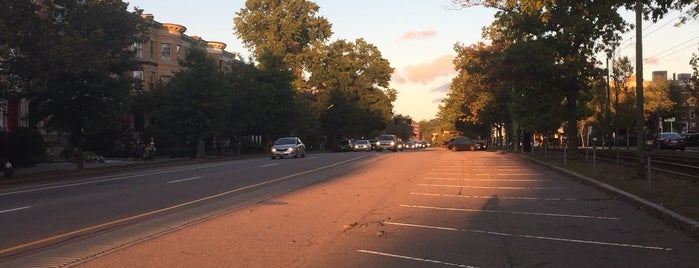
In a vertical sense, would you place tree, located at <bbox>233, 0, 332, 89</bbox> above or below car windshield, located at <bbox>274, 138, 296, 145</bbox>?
above

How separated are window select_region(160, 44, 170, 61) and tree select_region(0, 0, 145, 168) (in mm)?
25717

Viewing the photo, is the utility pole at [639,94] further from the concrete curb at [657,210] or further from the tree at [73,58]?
the tree at [73,58]

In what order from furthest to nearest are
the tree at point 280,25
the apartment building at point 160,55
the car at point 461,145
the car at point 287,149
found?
the tree at point 280,25 → the car at point 461,145 → the apartment building at point 160,55 → the car at point 287,149

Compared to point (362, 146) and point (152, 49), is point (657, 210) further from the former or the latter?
point (362, 146)

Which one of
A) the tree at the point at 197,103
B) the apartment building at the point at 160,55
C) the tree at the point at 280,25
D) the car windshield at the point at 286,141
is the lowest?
the car windshield at the point at 286,141

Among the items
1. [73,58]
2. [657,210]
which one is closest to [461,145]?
[73,58]

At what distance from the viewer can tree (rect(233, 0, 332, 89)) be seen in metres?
68.2

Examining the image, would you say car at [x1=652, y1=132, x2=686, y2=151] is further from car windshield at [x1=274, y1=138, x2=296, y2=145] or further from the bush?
the bush

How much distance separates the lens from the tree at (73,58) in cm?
2048

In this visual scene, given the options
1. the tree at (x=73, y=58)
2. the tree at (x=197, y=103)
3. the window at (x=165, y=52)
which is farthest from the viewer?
the window at (x=165, y=52)

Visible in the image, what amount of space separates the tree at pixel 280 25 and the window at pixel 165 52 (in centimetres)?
1351

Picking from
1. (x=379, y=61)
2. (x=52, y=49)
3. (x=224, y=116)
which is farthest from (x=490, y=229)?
(x=379, y=61)

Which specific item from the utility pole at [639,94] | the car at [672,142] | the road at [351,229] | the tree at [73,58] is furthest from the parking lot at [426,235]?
the car at [672,142]

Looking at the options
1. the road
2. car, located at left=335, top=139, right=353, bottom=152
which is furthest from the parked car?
the road
